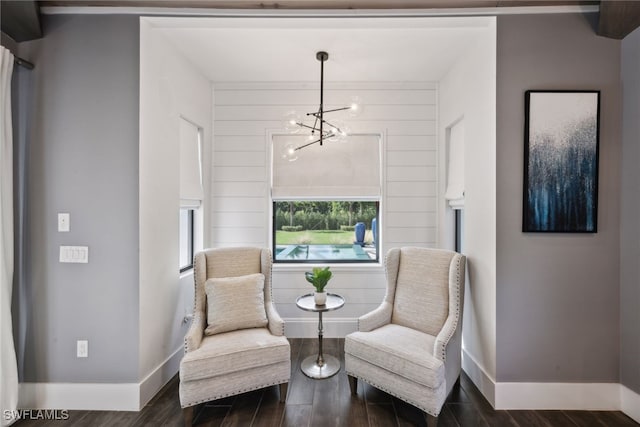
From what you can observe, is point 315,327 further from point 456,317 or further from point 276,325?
point 456,317

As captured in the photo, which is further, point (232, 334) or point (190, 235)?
point (190, 235)

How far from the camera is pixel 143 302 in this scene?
85.2 inches

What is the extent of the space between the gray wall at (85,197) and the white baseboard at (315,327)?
1.51 metres

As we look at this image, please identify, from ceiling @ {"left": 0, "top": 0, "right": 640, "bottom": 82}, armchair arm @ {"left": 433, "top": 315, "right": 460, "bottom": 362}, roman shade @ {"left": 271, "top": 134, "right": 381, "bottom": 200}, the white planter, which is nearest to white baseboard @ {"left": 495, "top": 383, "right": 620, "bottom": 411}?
armchair arm @ {"left": 433, "top": 315, "right": 460, "bottom": 362}

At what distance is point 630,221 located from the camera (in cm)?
204

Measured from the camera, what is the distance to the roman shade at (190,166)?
2832mm

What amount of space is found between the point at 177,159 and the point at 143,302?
1220 mm

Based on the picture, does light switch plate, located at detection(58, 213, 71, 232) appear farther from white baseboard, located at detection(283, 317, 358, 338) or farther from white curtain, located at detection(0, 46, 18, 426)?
white baseboard, located at detection(283, 317, 358, 338)

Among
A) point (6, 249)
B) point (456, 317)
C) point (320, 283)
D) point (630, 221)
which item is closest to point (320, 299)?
point (320, 283)

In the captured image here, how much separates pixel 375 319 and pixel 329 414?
74cm

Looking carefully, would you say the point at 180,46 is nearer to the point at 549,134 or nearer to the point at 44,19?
the point at 44,19

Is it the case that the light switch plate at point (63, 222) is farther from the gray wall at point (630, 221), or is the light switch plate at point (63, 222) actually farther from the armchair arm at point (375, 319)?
the gray wall at point (630, 221)

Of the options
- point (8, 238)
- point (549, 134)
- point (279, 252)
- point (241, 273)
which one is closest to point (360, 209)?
point (279, 252)

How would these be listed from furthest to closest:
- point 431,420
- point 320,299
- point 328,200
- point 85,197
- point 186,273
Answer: point 328,200 → point 186,273 → point 320,299 → point 85,197 → point 431,420
